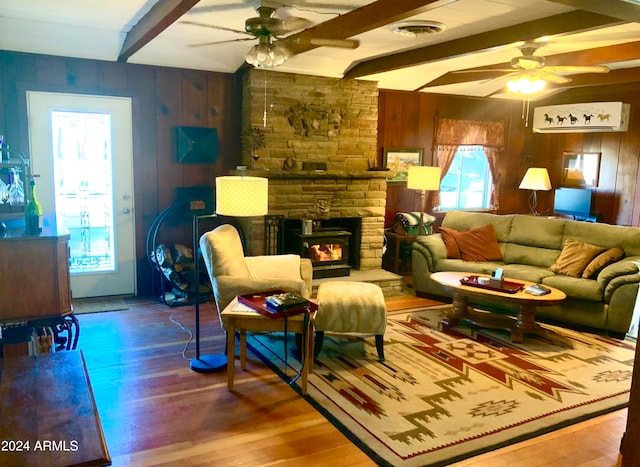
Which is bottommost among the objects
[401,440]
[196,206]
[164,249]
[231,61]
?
[401,440]

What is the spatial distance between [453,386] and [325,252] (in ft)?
8.24

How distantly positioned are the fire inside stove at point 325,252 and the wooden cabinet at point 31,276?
297cm

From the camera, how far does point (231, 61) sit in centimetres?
538

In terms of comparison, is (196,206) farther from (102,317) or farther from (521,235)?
(521,235)

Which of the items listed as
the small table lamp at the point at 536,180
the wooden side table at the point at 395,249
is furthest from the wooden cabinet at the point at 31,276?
the small table lamp at the point at 536,180

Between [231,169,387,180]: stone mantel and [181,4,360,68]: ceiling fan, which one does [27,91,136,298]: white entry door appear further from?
[181,4,360,68]: ceiling fan

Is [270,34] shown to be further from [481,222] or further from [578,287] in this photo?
[481,222]

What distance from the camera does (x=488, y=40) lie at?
430cm

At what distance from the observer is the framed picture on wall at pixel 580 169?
7.38 metres

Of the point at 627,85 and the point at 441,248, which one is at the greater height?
the point at 627,85

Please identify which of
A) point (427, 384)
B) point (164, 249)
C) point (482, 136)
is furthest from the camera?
point (482, 136)

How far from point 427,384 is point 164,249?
3.04 m

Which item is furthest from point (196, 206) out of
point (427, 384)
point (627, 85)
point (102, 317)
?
point (627, 85)

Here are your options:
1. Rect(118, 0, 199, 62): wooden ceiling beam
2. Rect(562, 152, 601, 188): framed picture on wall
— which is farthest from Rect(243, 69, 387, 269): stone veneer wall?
Rect(562, 152, 601, 188): framed picture on wall
